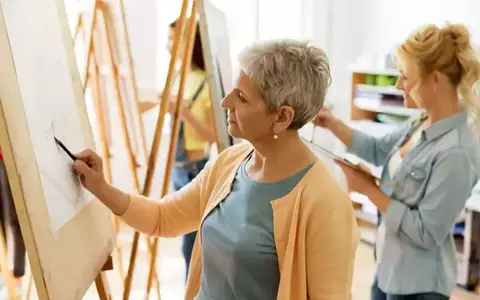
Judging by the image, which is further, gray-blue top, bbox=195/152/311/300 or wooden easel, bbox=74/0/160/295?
wooden easel, bbox=74/0/160/295

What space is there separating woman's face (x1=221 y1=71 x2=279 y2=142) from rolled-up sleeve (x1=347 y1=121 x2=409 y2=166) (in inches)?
33.6

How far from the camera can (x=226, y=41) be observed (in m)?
2.05

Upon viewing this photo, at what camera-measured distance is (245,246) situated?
125 cm

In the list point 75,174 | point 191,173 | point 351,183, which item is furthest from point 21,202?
point 191,173

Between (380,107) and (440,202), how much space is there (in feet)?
6.90

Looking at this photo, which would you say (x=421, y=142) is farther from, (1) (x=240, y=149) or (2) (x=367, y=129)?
(2) (x=367, y=129)

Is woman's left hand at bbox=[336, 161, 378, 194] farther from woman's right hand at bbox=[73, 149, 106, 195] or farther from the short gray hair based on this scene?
woman's right hand at bbox=[73, 149, 106, 195]

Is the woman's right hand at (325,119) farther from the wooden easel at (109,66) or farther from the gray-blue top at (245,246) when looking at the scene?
the gray-blue top at (245,246)

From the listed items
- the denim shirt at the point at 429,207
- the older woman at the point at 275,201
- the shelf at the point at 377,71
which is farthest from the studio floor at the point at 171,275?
the older woman at the point at 275,201

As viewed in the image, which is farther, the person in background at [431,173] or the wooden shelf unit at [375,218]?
the wooden shelf unit at [375,218]

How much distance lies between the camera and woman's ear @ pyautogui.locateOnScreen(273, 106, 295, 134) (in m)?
1.21

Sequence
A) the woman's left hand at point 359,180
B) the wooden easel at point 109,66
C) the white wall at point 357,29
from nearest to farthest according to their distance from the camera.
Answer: the woman's left hand at point 359,180, the wooden easel at point 109,66, the white wall at point 357,29

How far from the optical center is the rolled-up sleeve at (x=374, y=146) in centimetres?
198

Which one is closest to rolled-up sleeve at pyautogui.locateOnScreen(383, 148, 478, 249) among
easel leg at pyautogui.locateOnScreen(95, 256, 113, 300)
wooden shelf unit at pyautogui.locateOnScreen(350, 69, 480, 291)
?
easel leg at pyautogui.locateOnScreen(95, 256, 113, 300)
